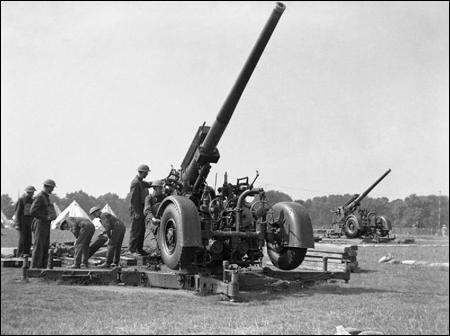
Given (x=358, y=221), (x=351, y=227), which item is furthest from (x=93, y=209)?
(x=351, y=227)

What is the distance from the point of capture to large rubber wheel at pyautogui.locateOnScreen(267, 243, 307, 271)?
9.22 metres

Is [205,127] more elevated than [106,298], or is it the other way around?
[205,127]

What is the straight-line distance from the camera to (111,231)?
33.9ft

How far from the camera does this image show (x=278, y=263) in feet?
31.3

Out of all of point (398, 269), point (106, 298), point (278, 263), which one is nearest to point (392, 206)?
point (398, 269)

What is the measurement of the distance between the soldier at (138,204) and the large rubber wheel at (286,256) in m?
3.23

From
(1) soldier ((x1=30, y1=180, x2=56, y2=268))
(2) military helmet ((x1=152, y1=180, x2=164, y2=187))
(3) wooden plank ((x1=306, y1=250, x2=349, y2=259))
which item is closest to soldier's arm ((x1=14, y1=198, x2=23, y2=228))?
(1) soldier ((x1=30, y1=180, x2=56, y2=268))

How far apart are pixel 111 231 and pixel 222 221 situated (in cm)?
242

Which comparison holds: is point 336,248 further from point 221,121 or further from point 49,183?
point 49,183

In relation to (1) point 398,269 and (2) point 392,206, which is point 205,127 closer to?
(1) point 398,269

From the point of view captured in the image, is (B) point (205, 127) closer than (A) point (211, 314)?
No

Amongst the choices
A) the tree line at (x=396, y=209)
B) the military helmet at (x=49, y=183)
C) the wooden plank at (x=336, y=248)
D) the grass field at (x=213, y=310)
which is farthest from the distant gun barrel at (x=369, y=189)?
the military helmet at (x=49, y=183)

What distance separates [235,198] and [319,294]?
6.80 feet

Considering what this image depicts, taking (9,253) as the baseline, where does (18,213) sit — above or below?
above
